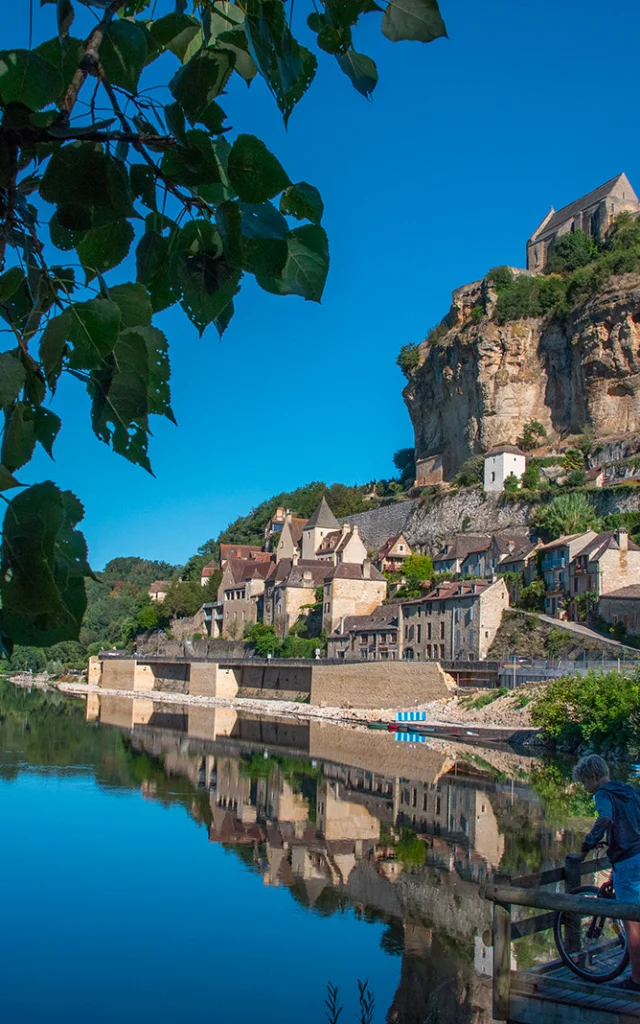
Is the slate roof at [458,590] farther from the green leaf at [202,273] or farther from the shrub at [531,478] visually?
the green leaf at [202,273]

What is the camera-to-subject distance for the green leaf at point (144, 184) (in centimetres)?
142

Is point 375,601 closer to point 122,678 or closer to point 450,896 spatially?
point 122,678

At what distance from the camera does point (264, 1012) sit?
360 inches

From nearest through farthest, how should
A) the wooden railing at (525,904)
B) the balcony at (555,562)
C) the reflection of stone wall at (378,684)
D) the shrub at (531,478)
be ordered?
1. the wooden railing at (525,904)
2. the reflection of stone wall at (378,684)
3. the balcony at (555,562)
4. the shrub at (531,478)

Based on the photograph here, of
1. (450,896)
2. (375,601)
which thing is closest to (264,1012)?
(450,896)

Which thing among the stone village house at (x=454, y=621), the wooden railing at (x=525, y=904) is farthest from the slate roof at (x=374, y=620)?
the wooden railing at (x=525, y=904)

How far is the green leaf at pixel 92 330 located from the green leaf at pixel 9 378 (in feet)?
0.36

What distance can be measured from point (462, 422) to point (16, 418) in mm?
55642

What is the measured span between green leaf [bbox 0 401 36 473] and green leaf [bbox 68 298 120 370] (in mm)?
183

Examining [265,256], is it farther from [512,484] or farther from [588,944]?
[512,484]

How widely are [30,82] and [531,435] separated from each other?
168 feet

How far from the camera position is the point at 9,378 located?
4.42 feet

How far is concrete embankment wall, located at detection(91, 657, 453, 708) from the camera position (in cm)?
3775

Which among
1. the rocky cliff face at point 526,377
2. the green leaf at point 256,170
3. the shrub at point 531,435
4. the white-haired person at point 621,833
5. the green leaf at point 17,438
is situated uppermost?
the rocky cliff face at point 526,377
